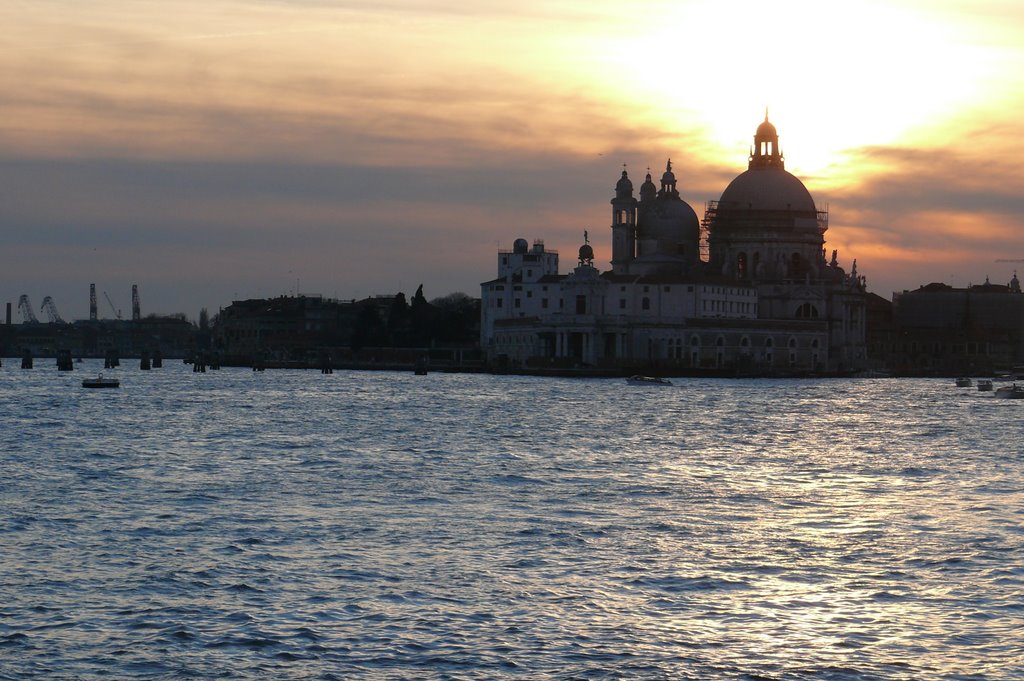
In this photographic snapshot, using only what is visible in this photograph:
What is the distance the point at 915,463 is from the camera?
34.7 meters

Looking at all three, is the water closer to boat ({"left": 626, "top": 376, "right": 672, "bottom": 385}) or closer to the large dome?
boat ({"left": 626, "top": 376, "right": 672, "bottom": 385})

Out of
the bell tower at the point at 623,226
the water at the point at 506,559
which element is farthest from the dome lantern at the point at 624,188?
the water at the point at 506,559

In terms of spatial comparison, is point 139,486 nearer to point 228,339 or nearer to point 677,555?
point 677,555

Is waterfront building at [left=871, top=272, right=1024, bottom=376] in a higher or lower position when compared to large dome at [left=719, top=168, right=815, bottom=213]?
lower

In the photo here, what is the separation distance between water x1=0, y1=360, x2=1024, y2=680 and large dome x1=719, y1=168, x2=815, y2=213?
86.5 metres

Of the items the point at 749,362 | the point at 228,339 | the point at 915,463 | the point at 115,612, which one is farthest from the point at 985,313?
the point at 115,612

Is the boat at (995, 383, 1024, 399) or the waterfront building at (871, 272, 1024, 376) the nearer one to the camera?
the boat at (995, 383, 1024, 399)

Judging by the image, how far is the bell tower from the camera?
12975cm

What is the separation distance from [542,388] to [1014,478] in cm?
5613

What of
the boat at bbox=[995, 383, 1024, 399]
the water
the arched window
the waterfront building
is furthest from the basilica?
the water

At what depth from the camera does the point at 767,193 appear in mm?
126125

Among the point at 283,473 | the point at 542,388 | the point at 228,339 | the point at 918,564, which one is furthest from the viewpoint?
the point at 228,339

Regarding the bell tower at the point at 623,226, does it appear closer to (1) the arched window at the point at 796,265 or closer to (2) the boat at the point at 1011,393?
(1) the arched window at the point at 796,265

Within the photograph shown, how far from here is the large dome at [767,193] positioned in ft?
413
